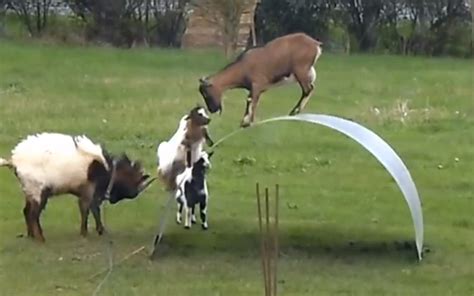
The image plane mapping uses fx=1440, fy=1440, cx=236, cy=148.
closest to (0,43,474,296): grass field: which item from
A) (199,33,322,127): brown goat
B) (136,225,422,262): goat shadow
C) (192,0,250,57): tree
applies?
(136,225,422,262): goat shadow

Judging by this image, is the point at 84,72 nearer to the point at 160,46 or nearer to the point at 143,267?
the point at 160,46

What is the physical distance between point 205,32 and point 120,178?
10.0m

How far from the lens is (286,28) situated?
21.3 metres

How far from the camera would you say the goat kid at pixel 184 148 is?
357 inches

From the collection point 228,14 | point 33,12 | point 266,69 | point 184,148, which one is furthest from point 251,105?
point 33,12

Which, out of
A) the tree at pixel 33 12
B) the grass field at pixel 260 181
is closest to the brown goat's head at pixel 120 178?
the grass field at pixel 260 181

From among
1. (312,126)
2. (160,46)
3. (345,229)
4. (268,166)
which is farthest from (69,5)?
(345,229)

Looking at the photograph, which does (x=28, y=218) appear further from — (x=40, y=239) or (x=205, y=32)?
(x=205, y=32)

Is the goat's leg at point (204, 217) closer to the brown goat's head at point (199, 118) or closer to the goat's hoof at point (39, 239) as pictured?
the brown goat's head at point (199, 118)

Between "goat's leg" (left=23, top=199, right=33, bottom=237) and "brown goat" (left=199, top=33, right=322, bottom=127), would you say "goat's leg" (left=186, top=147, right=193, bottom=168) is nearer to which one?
"brown goat" (left=199, top=33, right=322, bottom=127)

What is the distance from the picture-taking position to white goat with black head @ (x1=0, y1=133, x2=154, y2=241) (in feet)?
29.3

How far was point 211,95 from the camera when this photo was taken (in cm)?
976

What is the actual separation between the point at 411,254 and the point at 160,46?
12.7 metres

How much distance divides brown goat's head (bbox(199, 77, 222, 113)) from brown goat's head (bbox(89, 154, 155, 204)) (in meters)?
0.77
